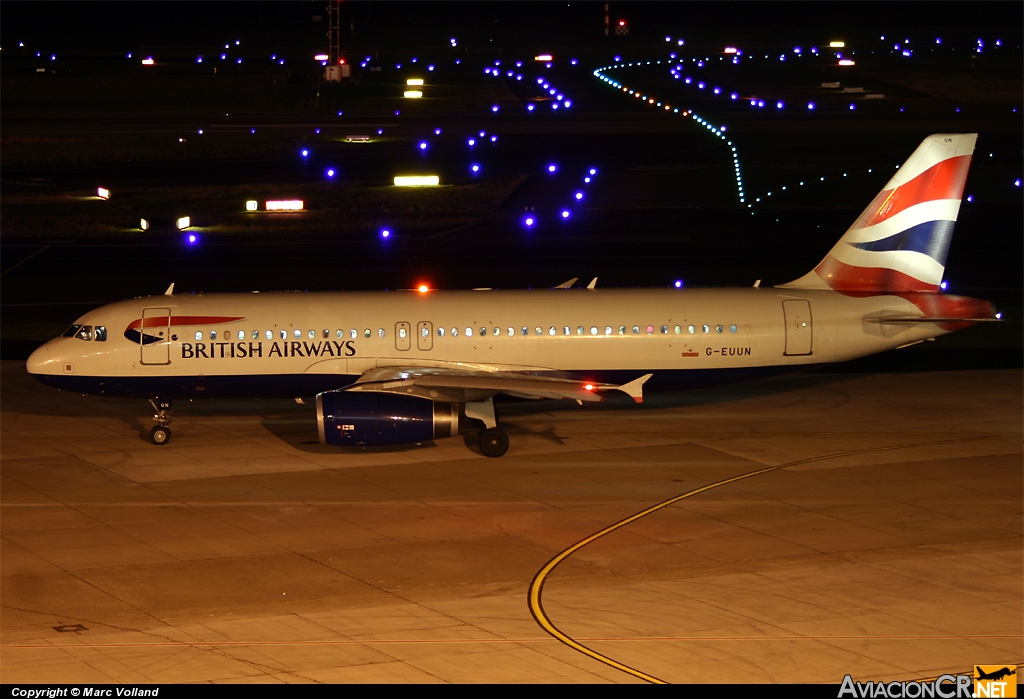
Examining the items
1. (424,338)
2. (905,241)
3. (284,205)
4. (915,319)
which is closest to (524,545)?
(424,338)

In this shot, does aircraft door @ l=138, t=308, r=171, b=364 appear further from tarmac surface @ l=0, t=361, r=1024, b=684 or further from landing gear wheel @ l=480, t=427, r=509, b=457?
landing gear wheel @ l=480, t=427, r=509, b=457

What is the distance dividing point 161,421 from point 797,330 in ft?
55.7

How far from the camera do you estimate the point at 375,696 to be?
1664cm

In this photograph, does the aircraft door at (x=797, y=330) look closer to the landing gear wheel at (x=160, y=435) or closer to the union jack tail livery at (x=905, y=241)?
the union jack tail livery at (x=905, y=241)

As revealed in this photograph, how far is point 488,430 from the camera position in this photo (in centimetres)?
3006

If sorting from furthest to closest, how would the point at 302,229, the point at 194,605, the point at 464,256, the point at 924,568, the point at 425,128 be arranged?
1. the point at 425,128
2. the point at 302,229
3. the point at 464,256
4. the point at 924,568
5. the point at 194,605

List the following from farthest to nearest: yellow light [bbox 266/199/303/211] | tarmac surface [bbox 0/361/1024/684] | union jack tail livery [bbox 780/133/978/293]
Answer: yellow light [bbox 266/199/303/211]
union jack tail livery [bbox 780/133/978/293]
tarmac surface [bbox 0/361/1024/684]

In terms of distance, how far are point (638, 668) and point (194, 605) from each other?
25.6 feet

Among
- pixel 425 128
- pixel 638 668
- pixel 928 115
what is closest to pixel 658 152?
pixel 425 128

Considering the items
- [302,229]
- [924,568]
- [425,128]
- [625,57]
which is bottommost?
[924,568]

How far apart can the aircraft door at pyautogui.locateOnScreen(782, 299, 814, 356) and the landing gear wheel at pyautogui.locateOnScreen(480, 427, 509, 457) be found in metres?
8.13

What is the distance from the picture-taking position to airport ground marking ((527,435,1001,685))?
59.0 ft

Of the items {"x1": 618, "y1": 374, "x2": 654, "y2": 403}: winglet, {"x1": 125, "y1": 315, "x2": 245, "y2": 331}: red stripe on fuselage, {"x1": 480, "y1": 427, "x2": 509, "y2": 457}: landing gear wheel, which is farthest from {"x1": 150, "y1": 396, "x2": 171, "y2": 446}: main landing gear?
{"x1": 618, "y1": 374, "x2": 654, "y2": 403}: winglet

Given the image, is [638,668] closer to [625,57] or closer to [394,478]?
[394,478]
